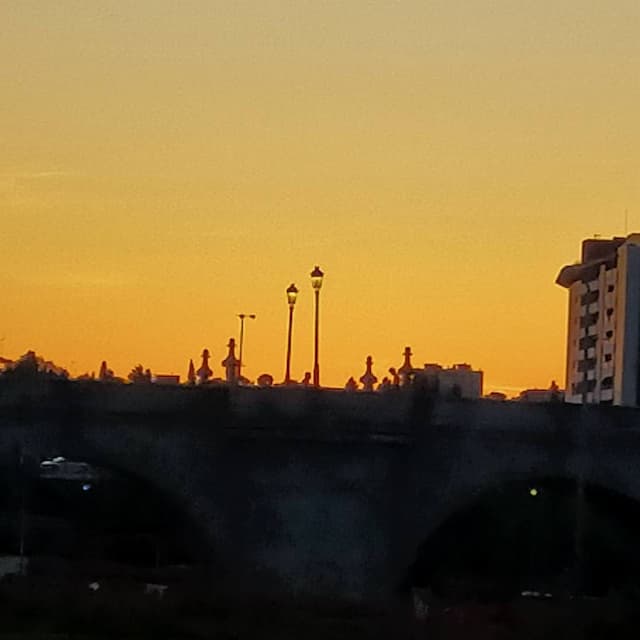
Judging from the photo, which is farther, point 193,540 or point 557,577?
point 557,577

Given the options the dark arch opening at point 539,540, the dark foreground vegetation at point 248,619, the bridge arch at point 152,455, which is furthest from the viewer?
the dark arch opening at point 539,540

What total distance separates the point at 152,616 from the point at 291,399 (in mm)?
24249

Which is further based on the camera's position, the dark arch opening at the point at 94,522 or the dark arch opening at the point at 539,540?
the dark arch opening at the point at 539,540

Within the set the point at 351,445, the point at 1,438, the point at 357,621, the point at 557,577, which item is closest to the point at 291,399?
the point at 351,445

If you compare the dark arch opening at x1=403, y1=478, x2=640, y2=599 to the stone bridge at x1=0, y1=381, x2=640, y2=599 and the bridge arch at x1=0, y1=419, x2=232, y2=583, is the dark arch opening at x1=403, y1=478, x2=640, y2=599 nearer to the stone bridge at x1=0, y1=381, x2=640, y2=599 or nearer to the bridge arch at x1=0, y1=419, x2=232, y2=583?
the stone bridge at x1=0, y1=381, x2=640, y2=599

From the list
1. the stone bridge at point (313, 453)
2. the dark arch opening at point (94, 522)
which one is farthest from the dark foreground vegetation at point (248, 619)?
the stone bridge at point (313, 453)

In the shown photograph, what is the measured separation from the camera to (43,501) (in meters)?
72.8

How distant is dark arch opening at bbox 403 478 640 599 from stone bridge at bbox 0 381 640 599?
6.35ft

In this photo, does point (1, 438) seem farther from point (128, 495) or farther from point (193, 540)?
point (128, 495)

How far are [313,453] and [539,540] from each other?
39.9ft

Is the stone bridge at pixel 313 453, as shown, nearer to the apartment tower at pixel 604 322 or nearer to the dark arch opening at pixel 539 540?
the dark arch opening at pixel 539 540

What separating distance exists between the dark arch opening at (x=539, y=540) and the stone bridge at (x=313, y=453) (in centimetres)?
193

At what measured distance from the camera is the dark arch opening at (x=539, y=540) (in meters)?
58.8

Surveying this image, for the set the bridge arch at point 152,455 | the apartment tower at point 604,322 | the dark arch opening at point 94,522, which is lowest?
the dark arch opening at point 94,522
